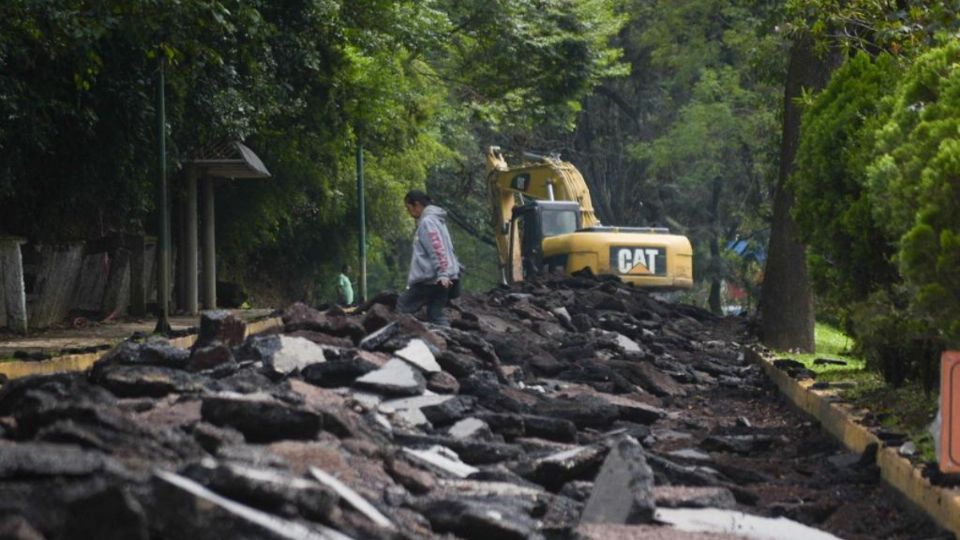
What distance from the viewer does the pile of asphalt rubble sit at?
21.2ft

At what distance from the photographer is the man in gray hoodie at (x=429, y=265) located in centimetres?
1967

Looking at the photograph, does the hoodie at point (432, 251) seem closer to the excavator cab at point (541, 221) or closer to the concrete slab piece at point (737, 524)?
the concrete slab piece at point (737, 524)

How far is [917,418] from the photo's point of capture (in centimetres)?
1218

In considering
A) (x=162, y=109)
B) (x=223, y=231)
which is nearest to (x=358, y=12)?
(x=223, y=231)

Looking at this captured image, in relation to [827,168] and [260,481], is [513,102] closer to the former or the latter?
[827,168]

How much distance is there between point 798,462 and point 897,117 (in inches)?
101

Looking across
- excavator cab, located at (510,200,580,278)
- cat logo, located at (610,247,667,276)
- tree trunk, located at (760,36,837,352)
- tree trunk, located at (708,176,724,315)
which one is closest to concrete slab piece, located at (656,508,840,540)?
tree trunk, located at (760,36,837,352)

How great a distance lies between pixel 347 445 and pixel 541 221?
31592mm

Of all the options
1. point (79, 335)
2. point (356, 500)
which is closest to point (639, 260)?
point (79, 335)

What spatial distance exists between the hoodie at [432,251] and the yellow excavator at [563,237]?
59.8 ft

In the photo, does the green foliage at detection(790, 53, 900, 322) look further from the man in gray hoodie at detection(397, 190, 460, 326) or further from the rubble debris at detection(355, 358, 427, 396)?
the man in gray hoodie at detection(397, 190, 460, 326)

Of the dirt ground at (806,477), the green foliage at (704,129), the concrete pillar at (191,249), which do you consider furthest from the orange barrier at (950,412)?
the green foliage at (704,129)

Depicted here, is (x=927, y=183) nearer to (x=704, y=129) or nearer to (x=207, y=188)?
(x=207, y=188)

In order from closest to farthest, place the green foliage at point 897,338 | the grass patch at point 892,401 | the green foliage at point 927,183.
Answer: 1. the green foliage at point 927,183
2. the grass patch at point 892,401
3. the green foliage at point 897,338
